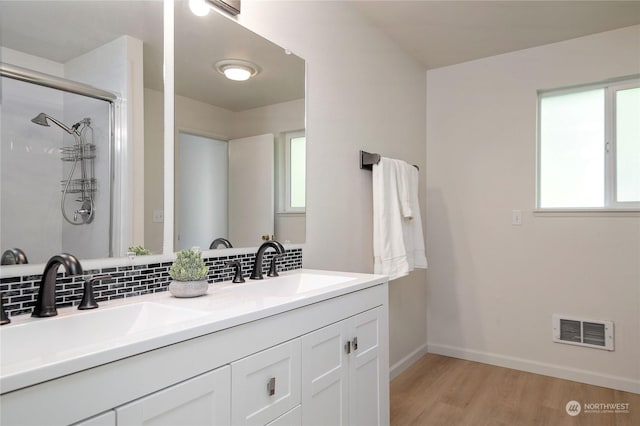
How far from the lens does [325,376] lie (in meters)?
1.29

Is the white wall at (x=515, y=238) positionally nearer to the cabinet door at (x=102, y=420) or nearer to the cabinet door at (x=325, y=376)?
the cabinet door at (x=325, y=376)

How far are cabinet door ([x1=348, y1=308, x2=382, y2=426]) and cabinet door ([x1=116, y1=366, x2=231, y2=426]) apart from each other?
0.59 metres

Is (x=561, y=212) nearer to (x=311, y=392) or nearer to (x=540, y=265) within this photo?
(x=540, y=265)

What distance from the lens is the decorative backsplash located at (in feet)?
3.16

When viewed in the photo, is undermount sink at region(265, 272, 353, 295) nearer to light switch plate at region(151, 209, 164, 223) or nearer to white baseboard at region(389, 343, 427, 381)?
light switch plate at region(151, 209, 164, 223)

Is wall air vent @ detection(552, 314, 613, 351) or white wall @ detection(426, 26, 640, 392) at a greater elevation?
white wall @ detection(426, 26, 640, 392)

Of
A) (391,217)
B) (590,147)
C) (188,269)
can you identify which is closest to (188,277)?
(188,269)

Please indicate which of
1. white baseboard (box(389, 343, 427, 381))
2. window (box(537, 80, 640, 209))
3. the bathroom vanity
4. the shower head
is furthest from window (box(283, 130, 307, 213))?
window (box(537, 80, 640, 209))

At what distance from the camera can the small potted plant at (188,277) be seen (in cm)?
121

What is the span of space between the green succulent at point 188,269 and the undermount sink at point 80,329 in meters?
0.12

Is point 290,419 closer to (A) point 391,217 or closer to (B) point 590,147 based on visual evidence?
(A) point 391,217

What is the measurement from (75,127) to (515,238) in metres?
Result: 2.84

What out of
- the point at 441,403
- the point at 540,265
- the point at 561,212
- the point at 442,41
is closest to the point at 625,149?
the point at 561,212

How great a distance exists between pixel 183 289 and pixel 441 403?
184 cm
